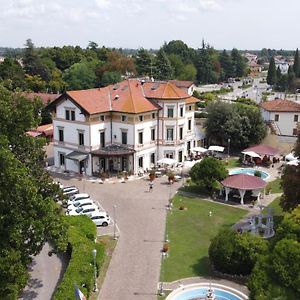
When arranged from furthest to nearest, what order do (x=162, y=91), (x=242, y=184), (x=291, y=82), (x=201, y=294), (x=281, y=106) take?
(x=291, y=82)
(x=281, y=106)
(x=162, y=91)
(x=242, y=184)
(x=201, y=294)

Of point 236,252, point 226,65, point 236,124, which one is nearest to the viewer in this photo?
point 236,252

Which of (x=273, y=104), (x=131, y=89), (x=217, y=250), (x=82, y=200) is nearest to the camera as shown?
(x=217, y=250)

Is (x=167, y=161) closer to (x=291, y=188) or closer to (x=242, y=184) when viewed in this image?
(x=242, y=184)

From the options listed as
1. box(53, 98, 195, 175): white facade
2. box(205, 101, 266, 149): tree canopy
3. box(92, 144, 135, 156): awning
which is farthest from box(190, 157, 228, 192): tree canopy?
box(205, 101, 266, 149): tree canopy

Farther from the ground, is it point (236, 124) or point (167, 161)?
point (236, 124)

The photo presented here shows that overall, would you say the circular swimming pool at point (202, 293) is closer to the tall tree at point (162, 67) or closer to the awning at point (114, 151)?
the awning at point (114, 151)

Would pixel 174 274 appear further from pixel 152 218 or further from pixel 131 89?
pixel 131 89

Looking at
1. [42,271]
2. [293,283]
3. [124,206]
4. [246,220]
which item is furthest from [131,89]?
[293,283]

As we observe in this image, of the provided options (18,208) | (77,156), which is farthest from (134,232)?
(77,156)
